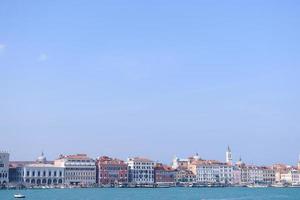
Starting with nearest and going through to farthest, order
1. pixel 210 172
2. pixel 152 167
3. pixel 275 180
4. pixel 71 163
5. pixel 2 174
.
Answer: pixel 2 174
pixel 71 163
pixel 152 167
pixel 210 172
pixel 275 180

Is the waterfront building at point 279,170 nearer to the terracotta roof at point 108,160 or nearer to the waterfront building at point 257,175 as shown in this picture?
the waterfront building at point 257,175

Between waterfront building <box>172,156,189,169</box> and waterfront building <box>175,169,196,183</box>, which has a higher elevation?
waterfront building <box>172,156,189,169</box>

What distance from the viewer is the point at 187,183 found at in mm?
99375

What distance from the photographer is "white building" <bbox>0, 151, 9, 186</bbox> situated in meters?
82.8

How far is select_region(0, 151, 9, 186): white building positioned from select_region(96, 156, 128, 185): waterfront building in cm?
1448

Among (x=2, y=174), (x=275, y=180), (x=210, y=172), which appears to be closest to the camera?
(x=2, y=174)

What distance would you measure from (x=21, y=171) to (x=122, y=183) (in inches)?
596

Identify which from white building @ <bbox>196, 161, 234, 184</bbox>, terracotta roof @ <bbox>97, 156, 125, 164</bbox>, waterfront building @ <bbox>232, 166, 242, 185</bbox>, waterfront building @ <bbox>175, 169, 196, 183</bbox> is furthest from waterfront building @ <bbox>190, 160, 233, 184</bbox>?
terracotta roof @ <bbox>97, 156, 125, 164</bbox>

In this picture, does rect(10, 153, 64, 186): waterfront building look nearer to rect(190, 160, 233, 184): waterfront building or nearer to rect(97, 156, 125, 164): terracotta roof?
rect(97, 156, 125, 164): terracotta roof

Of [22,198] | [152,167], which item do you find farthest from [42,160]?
[22,198]

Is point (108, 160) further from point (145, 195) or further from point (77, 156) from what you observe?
point (145, 195)

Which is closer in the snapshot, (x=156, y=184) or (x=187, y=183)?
(x=156, y=184)

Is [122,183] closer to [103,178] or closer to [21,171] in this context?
[103,178]

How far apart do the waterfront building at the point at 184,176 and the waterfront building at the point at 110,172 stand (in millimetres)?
10981
